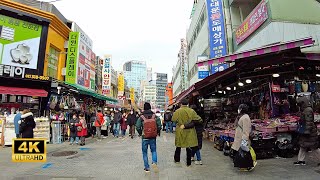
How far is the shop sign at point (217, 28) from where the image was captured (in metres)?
18.2

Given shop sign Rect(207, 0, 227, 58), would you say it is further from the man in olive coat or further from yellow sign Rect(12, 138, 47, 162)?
yellow sign Rect(12, 138, 47, 162)

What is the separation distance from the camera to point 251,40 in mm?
14320

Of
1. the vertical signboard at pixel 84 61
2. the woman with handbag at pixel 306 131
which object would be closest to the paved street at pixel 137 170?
the woman with handbag at pixel 306 131

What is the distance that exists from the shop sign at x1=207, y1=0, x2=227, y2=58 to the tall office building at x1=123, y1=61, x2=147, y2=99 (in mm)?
131043

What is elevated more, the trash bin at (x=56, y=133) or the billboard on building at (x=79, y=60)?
the billboard on building at (x=79, y=60)

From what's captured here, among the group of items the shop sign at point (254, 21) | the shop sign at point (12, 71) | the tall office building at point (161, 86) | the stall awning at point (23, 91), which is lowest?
the stall awning at point (23, 91)

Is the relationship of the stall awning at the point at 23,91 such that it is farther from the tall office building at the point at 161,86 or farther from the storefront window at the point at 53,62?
the tall office building at the point at 161,86

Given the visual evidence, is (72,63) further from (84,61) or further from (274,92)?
(274,92)

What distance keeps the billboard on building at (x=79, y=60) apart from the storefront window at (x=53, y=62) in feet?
2.63

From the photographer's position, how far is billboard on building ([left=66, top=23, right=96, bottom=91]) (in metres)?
18.7

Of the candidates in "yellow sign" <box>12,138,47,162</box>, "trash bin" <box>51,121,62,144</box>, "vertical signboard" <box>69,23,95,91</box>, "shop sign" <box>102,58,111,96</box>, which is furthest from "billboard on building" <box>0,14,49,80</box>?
"shop sign" <box>102,58,111,96</box>

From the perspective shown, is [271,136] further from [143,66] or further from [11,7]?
[143,66]

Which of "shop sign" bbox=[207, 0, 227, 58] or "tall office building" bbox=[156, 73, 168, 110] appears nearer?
"shop sign" bbox=[207, 0, 227, 58]

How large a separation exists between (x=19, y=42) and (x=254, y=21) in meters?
13.1
